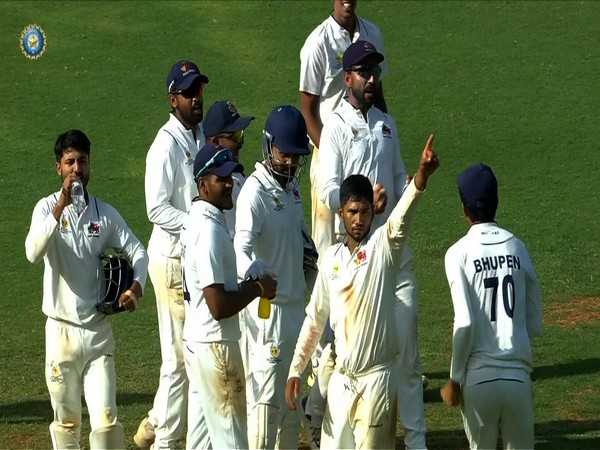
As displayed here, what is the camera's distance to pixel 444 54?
2338cm

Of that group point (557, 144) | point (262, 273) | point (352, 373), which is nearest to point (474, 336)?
point (352, 373)

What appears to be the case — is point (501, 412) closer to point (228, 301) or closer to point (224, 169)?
point (228, 301)

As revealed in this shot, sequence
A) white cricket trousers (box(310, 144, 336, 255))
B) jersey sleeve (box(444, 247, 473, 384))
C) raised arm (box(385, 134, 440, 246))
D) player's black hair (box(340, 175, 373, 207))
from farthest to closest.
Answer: white cricket trousers (box(310, 144, 336, 255)) → player's black hair (box(340, 175, 373, 207)) → jersey sleeve (box(444, 247, 473, 384)) → raised arm (box(385, 134, 440, 246))

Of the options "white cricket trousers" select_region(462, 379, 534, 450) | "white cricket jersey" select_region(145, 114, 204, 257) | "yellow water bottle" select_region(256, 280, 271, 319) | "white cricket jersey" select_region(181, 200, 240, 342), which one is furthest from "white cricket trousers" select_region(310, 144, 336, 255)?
"white cricket trousers" select_region(462, 379, 534, 450)

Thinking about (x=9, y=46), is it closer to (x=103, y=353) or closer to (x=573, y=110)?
(x=573, y=110)

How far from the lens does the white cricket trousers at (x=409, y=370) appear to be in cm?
1000

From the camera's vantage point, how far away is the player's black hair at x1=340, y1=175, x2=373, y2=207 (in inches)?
350

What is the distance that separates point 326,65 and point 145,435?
3396mm

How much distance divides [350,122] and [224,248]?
2.33 metres

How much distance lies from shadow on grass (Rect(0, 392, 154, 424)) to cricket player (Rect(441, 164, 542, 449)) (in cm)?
432

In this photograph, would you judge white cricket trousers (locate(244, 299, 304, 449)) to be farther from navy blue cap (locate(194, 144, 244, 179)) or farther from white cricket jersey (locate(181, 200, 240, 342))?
navy blue cap (locate(194, 144, 244, 179))

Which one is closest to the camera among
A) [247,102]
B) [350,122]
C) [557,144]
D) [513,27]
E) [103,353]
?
[103,353]

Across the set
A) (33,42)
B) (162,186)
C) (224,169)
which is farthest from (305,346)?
(33,42)

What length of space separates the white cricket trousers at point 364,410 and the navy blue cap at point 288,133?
1.72 m
